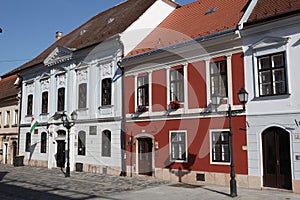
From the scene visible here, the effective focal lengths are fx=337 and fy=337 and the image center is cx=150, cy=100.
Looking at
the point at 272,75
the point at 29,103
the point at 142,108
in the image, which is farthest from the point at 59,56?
the point at 272,75

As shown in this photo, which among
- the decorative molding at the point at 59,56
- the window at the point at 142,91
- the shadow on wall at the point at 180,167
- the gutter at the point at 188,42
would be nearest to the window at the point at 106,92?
the gutter at the point at 188,42

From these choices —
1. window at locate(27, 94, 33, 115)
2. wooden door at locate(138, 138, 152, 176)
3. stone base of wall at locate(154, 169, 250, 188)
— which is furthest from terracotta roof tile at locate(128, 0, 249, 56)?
window at locate(27, 94, 33, 115)

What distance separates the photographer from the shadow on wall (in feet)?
54.3

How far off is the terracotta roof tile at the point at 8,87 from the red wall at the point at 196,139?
1656 cm

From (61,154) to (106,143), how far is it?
552cm

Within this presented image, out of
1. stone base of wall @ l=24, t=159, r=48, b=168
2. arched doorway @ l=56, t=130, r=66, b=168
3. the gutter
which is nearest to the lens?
the gutter

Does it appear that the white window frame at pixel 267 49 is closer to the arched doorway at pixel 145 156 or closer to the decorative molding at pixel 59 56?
the arched doorway at pixel 145 156

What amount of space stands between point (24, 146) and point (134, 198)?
61.2 ft

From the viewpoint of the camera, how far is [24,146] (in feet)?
93.6

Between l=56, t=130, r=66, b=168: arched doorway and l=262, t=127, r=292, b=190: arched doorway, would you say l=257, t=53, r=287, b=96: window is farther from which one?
l=56, t=130, r=66, b=168: arched doorway

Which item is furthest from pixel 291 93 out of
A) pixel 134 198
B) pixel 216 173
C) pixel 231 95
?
pixel 134 198

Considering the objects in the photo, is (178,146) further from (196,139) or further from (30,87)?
(30,87)

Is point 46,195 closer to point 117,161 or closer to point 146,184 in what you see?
point 146,184

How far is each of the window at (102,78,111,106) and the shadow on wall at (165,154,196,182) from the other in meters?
6.15
